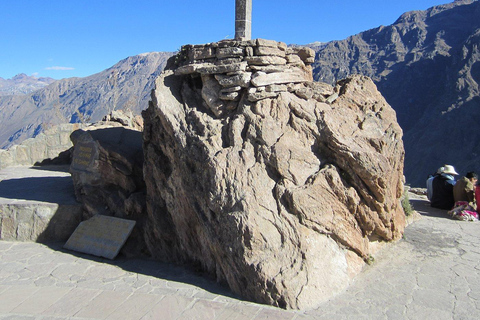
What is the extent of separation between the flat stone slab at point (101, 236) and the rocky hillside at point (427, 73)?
38.8 m

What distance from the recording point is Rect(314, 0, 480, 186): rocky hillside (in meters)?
46.1

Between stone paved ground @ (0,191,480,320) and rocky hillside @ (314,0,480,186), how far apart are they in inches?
1491

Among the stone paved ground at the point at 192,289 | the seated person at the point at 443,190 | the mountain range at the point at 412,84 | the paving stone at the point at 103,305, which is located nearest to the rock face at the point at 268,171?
the stone paved ground at the point at 192,289

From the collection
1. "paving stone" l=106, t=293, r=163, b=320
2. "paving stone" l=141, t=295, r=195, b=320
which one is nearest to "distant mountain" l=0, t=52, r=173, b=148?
"paving stone" l=106, t=293, r=163, b=320

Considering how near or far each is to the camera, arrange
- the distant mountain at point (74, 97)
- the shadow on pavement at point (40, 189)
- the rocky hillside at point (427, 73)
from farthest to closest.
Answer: the distant mountain at point (74, 97) < the rocky hillside at point (427, 73) < the shadow on pavement at point (40, 189)

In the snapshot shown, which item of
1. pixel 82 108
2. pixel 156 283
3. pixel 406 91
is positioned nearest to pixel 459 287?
pixel 156 283

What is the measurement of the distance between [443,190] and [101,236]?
6.68 m

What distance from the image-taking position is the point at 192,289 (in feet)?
15.0

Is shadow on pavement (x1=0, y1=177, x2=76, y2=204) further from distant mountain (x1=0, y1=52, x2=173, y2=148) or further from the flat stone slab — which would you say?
distant mountain (x1=0, y1=52, x2=173, y2=148)

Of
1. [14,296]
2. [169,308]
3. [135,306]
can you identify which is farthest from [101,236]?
[169,308]

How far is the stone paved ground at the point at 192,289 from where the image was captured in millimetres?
4055

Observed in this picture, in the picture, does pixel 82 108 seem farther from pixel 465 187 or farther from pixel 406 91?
pixel 465 187

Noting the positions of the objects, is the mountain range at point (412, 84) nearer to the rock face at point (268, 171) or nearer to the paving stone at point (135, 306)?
the rock face at point (268, 171)

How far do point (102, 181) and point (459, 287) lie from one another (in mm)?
5460
